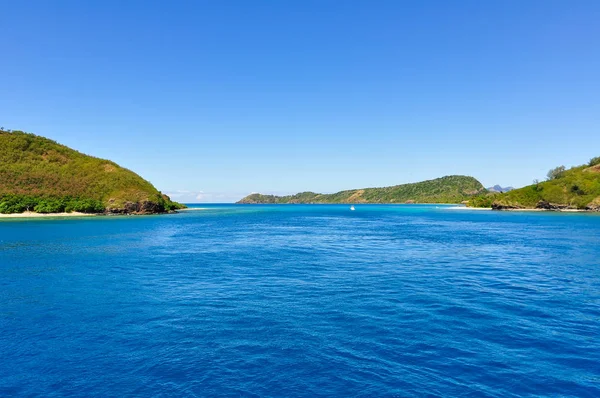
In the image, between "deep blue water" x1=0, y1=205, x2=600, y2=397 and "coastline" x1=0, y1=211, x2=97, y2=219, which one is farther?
"coastline" x1=0, y1=211, x2=97, y2=219

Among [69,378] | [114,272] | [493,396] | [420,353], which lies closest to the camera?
[493,396]

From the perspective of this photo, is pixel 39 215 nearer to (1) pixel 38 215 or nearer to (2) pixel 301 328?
(1) pixel 38 215

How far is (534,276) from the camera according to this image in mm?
39250

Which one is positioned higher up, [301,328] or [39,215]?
[39,215]

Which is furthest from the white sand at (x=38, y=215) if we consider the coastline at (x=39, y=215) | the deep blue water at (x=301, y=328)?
the deep blue water at (x=301, y=328)

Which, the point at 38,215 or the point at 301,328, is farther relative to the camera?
the point at 38,215

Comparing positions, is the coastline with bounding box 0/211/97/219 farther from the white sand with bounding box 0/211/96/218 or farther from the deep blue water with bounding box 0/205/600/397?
the deep blue water with bounding box 0/205/600/397

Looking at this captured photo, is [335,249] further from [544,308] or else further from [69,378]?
[69,378]

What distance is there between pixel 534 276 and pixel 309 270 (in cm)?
2548

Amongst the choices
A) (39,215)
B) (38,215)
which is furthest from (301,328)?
(39,215)

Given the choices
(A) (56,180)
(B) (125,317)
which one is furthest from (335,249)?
(A) (56,180)

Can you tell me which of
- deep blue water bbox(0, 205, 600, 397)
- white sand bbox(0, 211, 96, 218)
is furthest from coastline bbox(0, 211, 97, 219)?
deep blue water bbox(0, 205, 600, 397)

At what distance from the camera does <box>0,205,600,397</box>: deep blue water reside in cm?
1645

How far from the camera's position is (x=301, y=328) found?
23.1 meters
